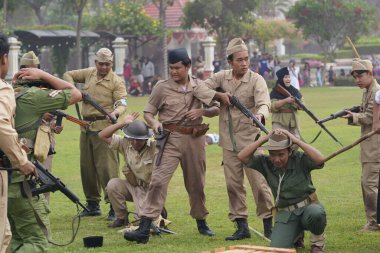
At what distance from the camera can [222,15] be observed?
186 feet

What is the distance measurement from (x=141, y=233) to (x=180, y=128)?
122 cm

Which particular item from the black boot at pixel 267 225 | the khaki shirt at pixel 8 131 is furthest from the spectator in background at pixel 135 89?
the khaki shirt at pixel 8 131

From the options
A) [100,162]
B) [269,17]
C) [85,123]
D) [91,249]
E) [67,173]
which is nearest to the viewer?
[91,249]

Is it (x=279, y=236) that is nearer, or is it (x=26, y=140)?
(x=26, y=140)

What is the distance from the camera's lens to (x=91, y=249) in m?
10.8

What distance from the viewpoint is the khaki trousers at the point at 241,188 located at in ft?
37.1

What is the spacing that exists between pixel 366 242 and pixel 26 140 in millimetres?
3757

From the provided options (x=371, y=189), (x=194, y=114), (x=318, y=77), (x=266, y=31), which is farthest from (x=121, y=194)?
(x=266, y=31)

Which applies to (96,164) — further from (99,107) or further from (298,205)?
(298,205)

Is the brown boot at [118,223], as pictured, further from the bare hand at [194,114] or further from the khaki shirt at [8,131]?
the khaki shirt at [8,131]

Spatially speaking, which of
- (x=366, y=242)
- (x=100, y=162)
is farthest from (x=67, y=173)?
(x=366, y=242)

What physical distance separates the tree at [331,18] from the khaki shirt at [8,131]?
5542 cm

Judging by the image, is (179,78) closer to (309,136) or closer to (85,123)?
(85,123)

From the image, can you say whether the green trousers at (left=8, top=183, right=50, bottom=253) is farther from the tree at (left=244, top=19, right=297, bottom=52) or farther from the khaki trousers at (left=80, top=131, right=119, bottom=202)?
the tree at (left=244, top=19, right=297, bottom=52)
